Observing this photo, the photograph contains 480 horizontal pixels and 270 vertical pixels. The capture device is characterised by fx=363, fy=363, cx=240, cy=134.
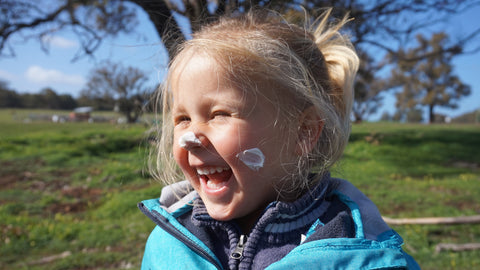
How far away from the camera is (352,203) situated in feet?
4.72

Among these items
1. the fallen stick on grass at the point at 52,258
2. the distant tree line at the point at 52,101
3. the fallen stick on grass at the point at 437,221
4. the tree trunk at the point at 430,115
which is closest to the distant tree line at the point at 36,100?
the distant tree line at the point at 52,101

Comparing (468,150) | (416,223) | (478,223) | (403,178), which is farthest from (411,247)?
(468,150)

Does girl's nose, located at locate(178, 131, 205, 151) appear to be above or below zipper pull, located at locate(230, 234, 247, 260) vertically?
above

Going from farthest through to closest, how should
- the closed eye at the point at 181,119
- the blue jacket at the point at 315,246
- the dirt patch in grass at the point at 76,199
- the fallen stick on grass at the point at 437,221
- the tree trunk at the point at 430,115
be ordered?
the tree trunk at the point at 430,115 < the dirt patch in grass at the point at 76,199 < the fallen stick on grass at the point at 437,221 < the closed eye at the point at 181,119 < the blue jacket at the point at 315,246

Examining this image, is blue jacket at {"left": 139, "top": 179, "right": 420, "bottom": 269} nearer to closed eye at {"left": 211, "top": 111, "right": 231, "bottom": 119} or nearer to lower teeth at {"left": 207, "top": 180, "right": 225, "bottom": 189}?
lower teeth at {"left": 207, "top": 180, "right": 225, "bottom": 189}

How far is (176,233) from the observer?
1.47 m

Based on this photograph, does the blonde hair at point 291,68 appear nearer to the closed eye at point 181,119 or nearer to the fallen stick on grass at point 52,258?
the closed eye at point 181,119

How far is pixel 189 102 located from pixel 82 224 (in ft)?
12.9

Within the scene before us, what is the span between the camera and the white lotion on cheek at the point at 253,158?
1293mm

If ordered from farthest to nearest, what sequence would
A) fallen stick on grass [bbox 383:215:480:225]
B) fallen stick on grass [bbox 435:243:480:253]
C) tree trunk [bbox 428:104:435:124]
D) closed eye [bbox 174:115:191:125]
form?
tree trunk [bbox 428:104:435:124] < fallen stick on grass [bbox 383:215:480:225] < fallen stick on grass [bbox 435:243:480:253] < closed eye [bbox 174:115:191:125]

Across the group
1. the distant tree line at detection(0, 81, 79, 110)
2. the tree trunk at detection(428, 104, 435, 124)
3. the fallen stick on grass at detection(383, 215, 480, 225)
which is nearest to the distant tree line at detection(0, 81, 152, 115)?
the distant tree line at detection(0, 81, 79, 110)

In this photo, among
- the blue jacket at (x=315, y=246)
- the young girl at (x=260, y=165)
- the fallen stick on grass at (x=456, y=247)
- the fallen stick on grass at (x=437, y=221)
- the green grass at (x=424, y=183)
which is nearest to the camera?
the blue jacket at (x=315, y=246)

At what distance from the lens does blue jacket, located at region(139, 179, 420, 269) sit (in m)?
1.18

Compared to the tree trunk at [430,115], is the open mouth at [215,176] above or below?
above
